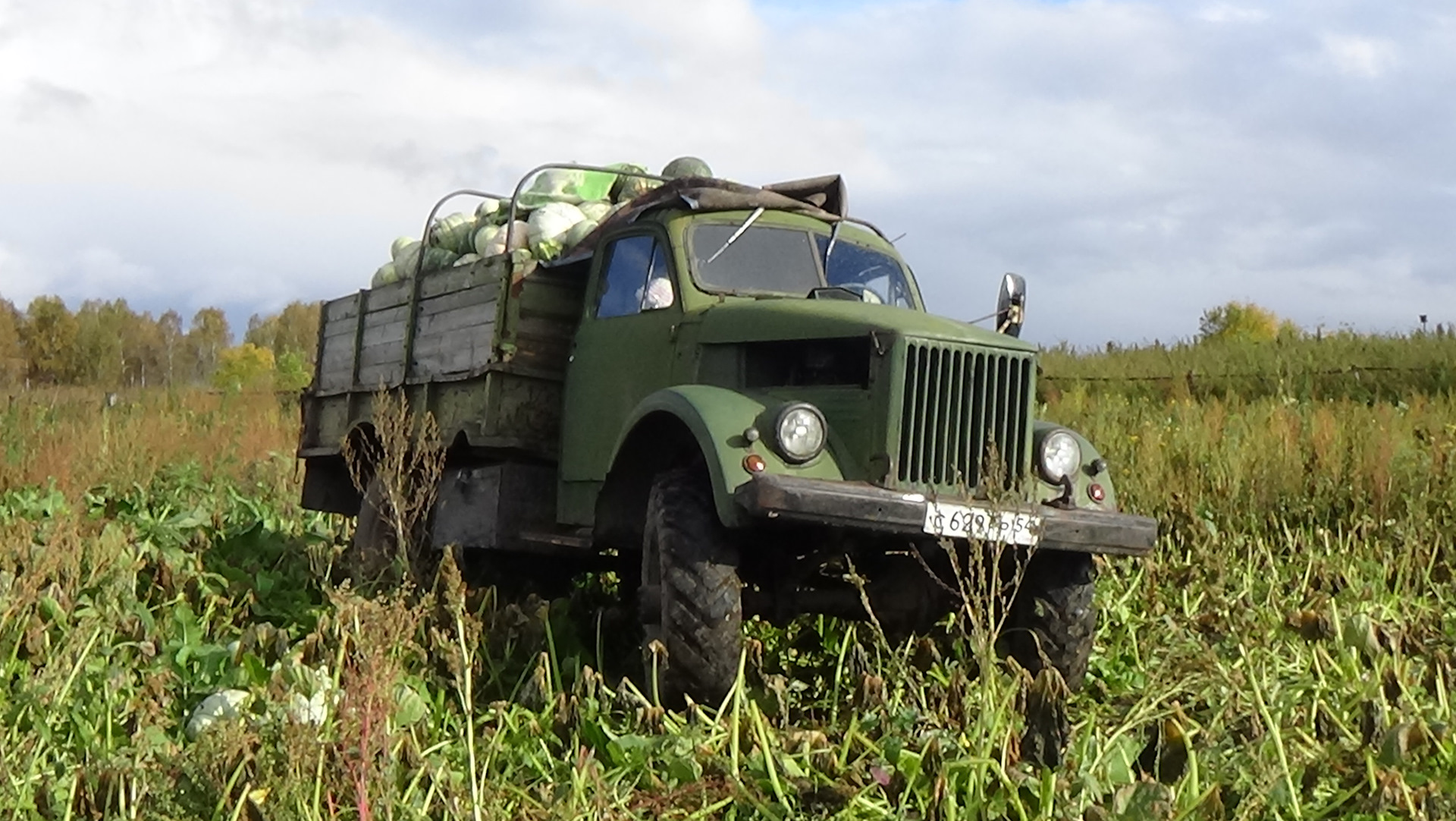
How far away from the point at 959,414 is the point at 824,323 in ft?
1.95

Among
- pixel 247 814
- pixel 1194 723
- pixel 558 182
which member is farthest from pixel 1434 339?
pixel 247 814

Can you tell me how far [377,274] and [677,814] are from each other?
5570 mm

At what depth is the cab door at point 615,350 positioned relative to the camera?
6.42m

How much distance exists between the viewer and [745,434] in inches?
204

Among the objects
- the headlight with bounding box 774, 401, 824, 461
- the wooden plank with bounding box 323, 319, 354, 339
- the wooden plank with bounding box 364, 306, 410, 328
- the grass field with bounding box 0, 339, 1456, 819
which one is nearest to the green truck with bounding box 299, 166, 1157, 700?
the headlight with bounding box 774, 401, 824, 461

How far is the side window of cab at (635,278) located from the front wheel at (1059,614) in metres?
1.92

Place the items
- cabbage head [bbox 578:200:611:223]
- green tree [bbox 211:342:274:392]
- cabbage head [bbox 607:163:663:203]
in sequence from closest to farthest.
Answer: cabbage head [bbox 578:200:611:223]
cabbage head [bbox 607:163:663:203]
green tree [bbox 211:342:274:392]

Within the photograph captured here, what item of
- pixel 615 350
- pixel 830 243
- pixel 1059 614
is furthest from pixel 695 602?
pixel 830 243

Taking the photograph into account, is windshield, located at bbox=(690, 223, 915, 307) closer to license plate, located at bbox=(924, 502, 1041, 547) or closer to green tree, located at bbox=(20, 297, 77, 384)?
license plate, located at bbox=(924, 502, 1041, 547)

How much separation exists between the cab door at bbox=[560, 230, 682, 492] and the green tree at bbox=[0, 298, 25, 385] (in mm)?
82595

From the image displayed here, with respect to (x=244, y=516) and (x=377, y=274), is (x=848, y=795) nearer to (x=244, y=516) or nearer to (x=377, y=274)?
(x=377, y=274)

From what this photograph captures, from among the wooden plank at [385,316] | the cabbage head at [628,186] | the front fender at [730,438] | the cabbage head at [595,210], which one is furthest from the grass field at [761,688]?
the cabbage head at [628,186]

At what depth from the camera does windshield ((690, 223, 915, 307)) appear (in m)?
6.49

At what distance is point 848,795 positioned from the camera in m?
4.01
